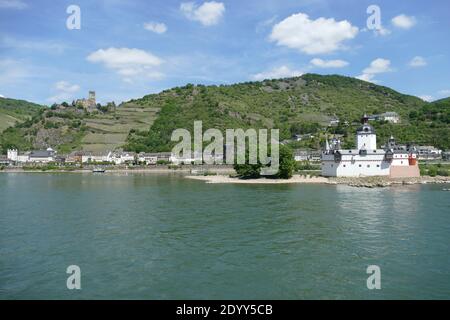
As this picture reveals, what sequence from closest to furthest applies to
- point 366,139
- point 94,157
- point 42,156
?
point 366,139
point 94,157
point 42,156

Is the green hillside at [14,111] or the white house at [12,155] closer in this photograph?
the white house at [12,155]

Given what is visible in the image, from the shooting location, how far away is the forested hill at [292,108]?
74812mm

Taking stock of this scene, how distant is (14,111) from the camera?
502 feet

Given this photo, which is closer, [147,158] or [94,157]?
[147,158]

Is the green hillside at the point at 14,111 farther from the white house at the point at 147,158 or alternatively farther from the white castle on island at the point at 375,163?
the white castle on island at the point at 375,163

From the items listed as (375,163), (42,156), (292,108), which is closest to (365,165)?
(375,163)

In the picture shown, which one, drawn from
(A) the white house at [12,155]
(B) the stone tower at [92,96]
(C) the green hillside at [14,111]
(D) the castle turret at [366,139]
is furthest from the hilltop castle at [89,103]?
(D) the castle turret at [366,139]

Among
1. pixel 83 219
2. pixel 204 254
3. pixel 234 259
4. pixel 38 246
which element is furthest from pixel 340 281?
pixel 83 219

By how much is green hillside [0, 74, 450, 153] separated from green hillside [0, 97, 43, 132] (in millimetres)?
20125

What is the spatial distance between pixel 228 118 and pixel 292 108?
26457 millimetres

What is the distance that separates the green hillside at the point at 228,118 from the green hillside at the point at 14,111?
20125 millimetres

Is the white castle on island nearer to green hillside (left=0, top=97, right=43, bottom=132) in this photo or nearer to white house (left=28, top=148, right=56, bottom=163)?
white house (left=28, top=148, right=56, bottom=163)

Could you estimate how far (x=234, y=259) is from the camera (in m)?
12.0

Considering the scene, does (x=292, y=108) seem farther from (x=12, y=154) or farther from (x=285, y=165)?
(x=285, y=165)
